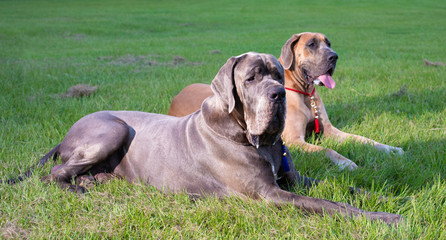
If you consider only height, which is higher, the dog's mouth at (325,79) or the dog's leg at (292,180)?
the dog's mouth at (325,79)

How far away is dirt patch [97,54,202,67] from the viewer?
1015 cm

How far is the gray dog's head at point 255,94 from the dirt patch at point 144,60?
284 inches

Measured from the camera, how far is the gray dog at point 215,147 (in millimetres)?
2754

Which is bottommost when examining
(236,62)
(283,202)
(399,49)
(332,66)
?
(399,49)

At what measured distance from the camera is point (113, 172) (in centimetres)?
369

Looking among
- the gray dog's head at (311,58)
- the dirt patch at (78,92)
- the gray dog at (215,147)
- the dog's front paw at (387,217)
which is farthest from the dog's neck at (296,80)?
the dirt patch at (78,92)

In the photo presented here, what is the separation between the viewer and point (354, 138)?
14.8ft

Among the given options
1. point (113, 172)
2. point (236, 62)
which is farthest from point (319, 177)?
point (113, 172)

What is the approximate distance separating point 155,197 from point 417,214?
187 cm

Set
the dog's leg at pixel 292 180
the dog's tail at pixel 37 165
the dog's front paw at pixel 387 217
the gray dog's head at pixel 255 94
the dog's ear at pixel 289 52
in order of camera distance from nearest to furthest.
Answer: the dog's front paw at pixel 387 217 < the gray dog's head at pixel 255 94 < the dog's leg at pixel 292 180 < the dog's tail at pixel 37 165 < the dog's ear at pixel 289 52

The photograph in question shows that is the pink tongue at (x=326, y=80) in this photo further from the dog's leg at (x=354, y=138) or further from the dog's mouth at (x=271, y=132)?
the dog's mouth at (x=271, y=132)

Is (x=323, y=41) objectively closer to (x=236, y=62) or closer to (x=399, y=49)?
(x=236, y=62)

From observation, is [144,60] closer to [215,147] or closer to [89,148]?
[89,148]

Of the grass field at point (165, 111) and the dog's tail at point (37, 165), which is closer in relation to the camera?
the grass field at point (165, 111)
